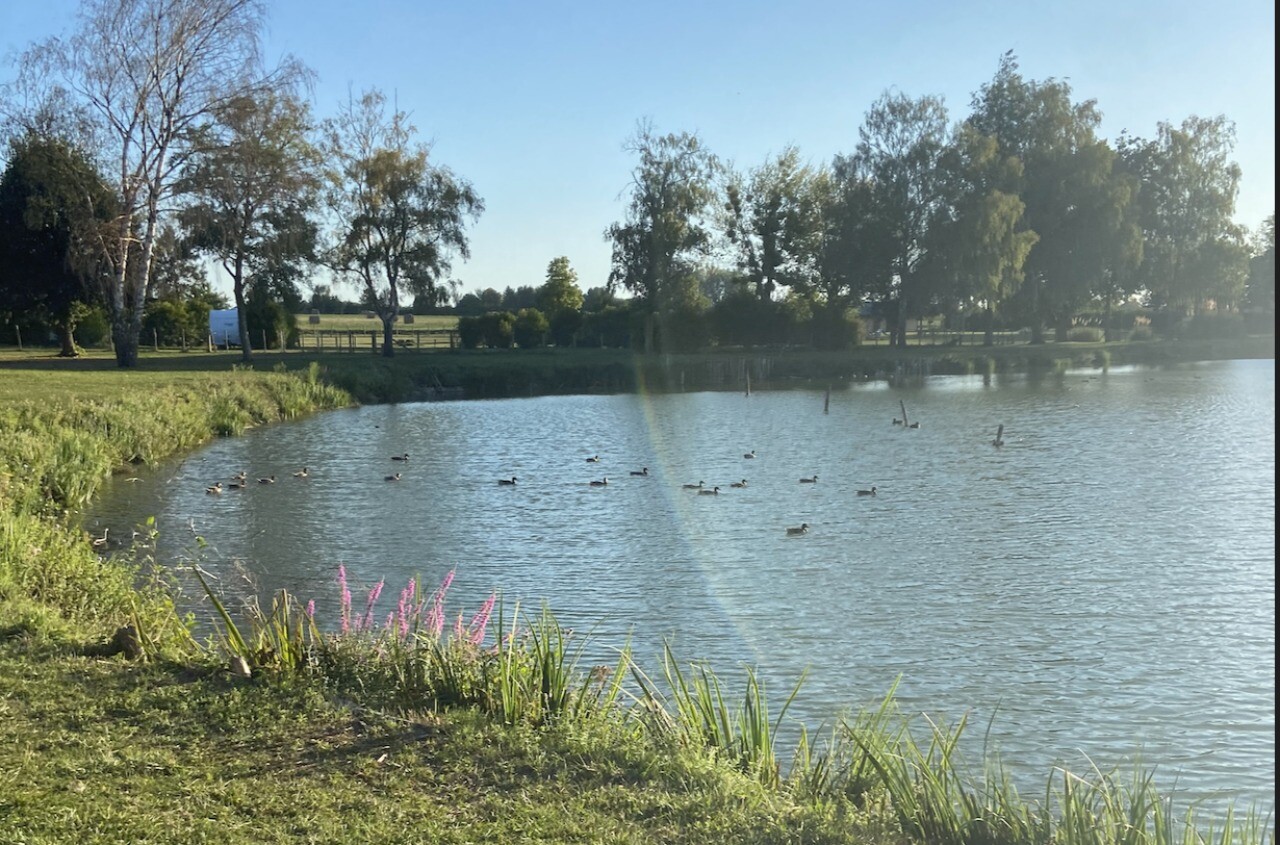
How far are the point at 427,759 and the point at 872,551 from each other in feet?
33.4

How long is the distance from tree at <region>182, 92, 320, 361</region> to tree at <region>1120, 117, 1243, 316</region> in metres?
→ 43.7

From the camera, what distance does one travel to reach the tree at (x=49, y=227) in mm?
38594

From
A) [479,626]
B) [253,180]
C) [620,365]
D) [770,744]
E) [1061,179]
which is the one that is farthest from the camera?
[1061,179]

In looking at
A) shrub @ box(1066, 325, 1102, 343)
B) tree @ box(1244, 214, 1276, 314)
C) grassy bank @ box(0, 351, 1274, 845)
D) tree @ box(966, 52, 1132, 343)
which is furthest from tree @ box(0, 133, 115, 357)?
tree @ box(1244, 214, 1276, 314)

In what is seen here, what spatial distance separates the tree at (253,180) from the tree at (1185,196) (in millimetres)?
43668

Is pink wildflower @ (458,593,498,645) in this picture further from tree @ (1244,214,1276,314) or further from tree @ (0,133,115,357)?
tree @ (1244,214,1276,314)

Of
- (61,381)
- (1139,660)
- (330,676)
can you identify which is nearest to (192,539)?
(330,676)

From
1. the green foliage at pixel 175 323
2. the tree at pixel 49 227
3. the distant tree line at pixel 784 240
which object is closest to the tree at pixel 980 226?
the distant tree line at pixel 784 240

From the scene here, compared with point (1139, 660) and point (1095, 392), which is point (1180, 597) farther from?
point (1095, 392)

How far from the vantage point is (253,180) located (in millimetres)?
38406

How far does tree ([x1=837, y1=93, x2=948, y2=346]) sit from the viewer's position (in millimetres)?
56781

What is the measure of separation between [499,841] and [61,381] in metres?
27.7

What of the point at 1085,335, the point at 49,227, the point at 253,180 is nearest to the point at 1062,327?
the point at 1085,335

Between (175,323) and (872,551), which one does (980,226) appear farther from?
(872,551)
